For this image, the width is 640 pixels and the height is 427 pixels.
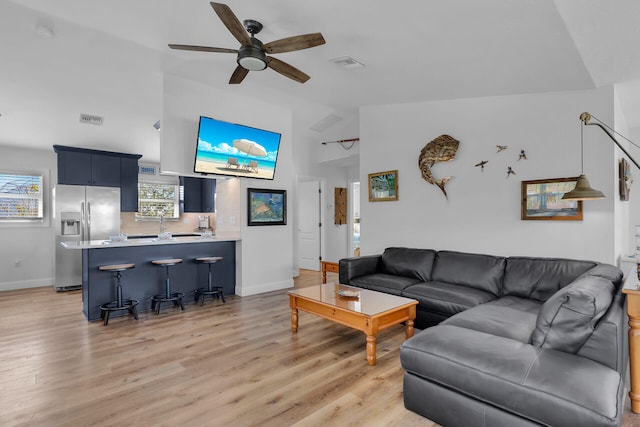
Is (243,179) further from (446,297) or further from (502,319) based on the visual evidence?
(502,319)

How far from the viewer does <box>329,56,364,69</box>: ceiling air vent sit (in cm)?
336

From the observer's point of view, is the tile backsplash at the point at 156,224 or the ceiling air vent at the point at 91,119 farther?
the tile backsplash at the point at 156,224

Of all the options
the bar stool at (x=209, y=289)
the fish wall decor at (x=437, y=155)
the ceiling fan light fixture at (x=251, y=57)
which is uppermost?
the ceiling fan light fixture at (x=251, y=57)

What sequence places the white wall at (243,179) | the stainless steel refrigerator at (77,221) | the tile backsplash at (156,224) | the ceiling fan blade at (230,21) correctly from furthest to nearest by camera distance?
the tile backsplash at (156,224), the stainless steel refrigerator at (77,221), the white wall at (243,179), the ceiling fan blade at (230,21)

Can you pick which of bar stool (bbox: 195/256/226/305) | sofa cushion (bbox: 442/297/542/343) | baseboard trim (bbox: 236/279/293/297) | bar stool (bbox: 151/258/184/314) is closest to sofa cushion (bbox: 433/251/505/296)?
sofa cushion (bbox: 442/297/542/343)

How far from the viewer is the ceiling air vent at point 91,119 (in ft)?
15.5

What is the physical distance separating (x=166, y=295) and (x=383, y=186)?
3366 millimetres

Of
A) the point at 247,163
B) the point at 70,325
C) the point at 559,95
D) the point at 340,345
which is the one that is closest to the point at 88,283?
the point at 70,325

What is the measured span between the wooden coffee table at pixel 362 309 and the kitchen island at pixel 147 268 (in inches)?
78.3

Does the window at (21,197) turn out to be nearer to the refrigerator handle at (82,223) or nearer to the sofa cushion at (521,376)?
the refrigerator handle at (82,223)

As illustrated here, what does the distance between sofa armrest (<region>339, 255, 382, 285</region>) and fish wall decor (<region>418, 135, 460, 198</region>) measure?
132 centimetres

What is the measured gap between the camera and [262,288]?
5254 millimetres

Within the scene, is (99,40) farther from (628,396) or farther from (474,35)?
(628,396)

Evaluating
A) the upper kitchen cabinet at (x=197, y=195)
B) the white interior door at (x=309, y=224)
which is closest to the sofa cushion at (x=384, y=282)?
the white interior door at (x=309, y=224)
